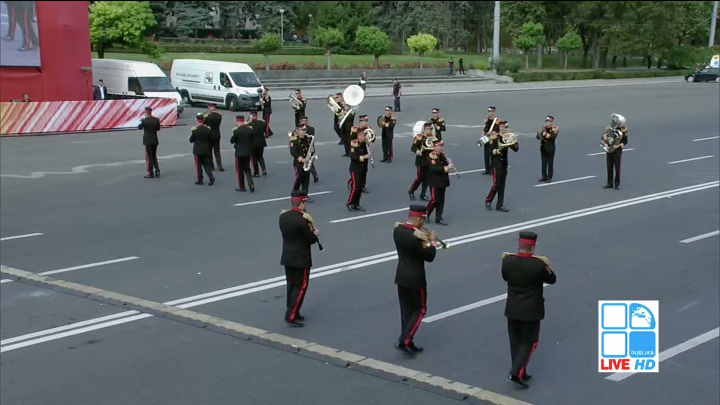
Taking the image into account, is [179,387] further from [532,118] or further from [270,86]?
[270,86]

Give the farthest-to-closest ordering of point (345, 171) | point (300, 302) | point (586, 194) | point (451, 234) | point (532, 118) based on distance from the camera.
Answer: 1. point (532, 118)
2. point (345, 171)
3. point (586, 194)
4. point (451, 234)
5. point (300, 302)

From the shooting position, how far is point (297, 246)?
915cm

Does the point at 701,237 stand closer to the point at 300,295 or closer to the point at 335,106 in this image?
the point at 300,295

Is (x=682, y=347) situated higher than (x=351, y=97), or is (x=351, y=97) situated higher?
(x=351, y=97)

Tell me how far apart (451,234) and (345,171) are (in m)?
7.15

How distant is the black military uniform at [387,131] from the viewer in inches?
866

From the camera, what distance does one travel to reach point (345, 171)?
21.0m

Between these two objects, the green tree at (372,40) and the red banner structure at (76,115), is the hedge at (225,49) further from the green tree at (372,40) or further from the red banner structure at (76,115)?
Answer: the red banner structure at (76,115)

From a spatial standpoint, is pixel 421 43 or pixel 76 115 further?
pixel 421 43

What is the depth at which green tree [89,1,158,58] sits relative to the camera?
139 ft

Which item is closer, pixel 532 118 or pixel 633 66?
pixel 532 118

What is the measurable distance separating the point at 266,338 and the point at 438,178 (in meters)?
6.85

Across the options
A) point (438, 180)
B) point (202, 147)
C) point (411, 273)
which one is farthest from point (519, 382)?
point (202, 147)

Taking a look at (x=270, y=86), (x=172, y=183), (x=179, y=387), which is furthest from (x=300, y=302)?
(x=270, y=86)
